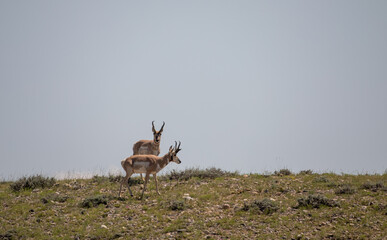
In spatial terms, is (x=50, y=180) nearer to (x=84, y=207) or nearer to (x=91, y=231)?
(x=84, y=207)

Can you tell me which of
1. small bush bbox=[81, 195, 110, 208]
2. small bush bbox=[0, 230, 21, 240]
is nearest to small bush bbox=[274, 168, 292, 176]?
small bush bbox=[81, 195, 110, 208]

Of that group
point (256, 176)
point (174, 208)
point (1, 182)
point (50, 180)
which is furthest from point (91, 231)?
point (1, 182)

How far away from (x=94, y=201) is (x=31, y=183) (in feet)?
17.8

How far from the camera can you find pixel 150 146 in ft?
70.2

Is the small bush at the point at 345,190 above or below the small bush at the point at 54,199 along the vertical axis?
above

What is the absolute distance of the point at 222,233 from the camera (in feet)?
41.6

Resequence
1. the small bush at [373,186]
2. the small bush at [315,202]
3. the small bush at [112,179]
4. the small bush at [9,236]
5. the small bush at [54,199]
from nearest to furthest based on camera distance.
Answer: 1. the small bush at [9,236]
2. the small bush at [315,202]
3. the small bush at [54,199]
4. the small bush at [373,186]
5. the small bush at [112,179]

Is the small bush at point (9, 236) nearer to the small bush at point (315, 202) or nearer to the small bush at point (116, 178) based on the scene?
the small bush at point (116, 178)

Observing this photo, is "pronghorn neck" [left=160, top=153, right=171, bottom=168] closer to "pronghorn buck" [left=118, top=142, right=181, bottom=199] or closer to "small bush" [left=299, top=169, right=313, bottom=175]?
"pronghorn buck" [left=118, top=142, right=181, bottom=199]

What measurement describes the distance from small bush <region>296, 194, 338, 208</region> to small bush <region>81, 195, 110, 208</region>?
26.3 ft

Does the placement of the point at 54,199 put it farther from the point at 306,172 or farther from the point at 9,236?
the point at 306,172

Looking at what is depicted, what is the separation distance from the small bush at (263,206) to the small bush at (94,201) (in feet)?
19.5

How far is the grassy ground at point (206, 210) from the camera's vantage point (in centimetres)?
1295

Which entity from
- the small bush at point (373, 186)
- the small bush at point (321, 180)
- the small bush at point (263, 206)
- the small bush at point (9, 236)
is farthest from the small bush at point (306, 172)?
the small bush at point (9, 236)
